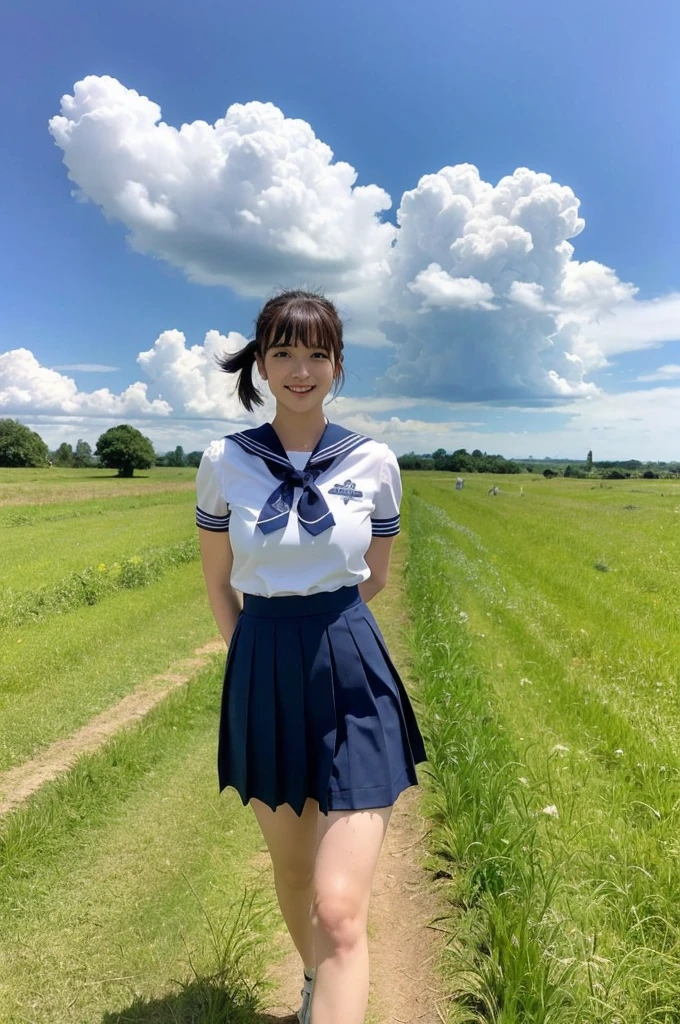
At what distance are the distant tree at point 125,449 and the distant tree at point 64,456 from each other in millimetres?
20228

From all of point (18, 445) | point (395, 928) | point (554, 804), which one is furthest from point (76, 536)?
point (18, 445)

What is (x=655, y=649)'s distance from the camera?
838cm

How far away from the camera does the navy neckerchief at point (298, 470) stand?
86.0 inches

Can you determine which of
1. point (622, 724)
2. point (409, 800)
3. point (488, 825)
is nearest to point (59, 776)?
point (409, 800)

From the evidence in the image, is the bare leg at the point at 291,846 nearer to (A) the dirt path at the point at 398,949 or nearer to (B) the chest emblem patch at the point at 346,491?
(A) the dirt path at the point at 398,949

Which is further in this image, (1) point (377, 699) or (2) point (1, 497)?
(2) point (1, 497)

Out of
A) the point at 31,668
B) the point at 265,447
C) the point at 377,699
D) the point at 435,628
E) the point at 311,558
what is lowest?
the point at 31,668

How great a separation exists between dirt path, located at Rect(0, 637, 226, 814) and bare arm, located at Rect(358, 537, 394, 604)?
3692 millimetres

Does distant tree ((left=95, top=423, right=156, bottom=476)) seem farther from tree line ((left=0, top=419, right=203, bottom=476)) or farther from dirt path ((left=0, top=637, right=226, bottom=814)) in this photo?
dirt path ((left=0, top=637, right=226, bottom=814))

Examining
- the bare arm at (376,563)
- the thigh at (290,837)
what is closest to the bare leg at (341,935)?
the thigh at (290,837)

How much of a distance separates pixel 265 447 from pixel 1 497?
38202 millimetres

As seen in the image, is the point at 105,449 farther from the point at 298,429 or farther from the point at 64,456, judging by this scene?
the point at 298,429

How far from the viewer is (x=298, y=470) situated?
2.30 metres

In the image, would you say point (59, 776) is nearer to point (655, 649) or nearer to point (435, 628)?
point (435, 628)
